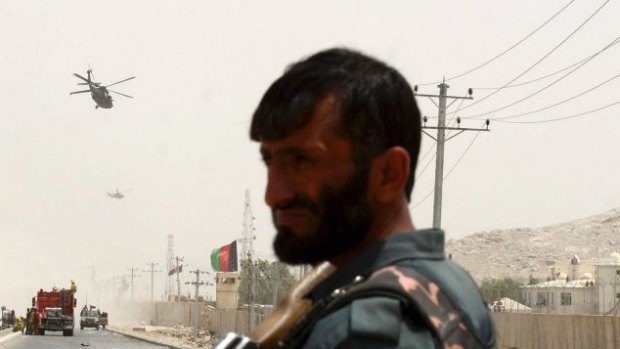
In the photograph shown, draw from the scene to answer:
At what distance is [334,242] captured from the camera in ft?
6.87

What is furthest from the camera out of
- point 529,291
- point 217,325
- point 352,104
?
point 529,291

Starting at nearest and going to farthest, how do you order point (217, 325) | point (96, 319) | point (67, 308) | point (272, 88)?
1. point (272, 88)
2. point (67, 308)
3. point (217, 325)
4. point (96, 319)

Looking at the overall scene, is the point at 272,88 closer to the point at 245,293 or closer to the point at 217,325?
the point at 217,325

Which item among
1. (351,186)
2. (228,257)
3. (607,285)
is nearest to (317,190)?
(351,186)

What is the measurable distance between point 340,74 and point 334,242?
0.95 ft

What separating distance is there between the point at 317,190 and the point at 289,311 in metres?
0.23

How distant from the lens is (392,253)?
2012mm

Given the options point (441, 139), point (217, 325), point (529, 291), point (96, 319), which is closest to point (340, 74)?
point (441, 139)

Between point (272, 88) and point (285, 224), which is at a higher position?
point (272, 88)

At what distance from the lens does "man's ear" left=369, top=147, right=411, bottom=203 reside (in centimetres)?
203

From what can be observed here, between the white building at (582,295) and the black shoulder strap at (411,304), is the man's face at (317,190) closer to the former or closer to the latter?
the black shoulder strap at (411,304)

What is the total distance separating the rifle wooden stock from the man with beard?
0.05 m

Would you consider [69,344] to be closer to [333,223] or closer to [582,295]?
[333,223]

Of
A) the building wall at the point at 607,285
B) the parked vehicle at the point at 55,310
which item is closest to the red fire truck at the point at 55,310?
the parked vehicle at the point at 55,310
